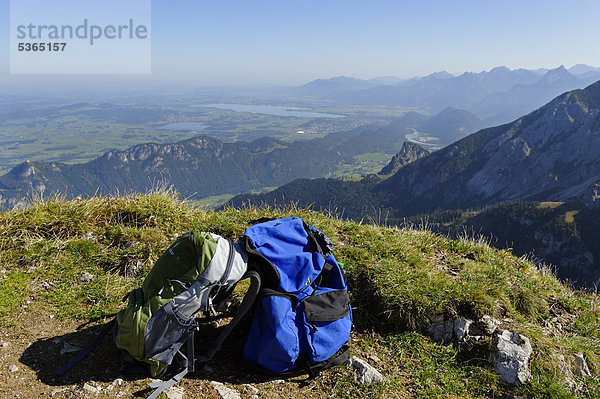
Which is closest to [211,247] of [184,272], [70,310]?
[184,272]

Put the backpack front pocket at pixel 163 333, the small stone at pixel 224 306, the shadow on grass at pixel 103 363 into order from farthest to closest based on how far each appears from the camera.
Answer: the small stone at pixel 224 306, the shadow on grass at pixel 103 363, the backpack front pocket at pixel 163 333

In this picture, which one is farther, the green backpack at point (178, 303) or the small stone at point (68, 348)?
the small stone at point (68, 348)

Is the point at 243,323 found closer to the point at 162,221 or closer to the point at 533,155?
the point at 162,221

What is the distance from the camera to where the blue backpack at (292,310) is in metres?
3.93

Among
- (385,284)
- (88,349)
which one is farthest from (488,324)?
(88,349)

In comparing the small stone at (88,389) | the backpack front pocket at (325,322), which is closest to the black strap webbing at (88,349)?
the small stone at (88,389)

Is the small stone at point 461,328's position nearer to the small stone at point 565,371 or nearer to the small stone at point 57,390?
the small stone at point 565,371

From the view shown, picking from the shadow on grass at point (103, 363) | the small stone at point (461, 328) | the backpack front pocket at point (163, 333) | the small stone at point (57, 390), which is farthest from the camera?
the small stone at point (461, 328)

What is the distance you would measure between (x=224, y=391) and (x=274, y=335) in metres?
0.86

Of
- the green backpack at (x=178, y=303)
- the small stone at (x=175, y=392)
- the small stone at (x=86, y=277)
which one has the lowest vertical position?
the small stone at (x=175, y=392)

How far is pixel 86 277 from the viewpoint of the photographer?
5.80 metres

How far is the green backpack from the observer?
12.4 ft

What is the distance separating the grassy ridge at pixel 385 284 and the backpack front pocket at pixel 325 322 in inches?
17.1

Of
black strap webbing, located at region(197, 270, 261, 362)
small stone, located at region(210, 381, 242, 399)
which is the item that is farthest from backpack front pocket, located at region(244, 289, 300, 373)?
small stone, located at region(210, 381, 242, 399)
